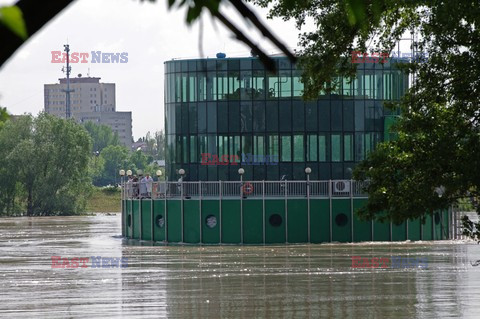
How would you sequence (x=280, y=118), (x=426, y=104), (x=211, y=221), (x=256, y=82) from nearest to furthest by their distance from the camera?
1. (x=426, y=104)
2. (x=211, y=221)
3. (x=256, y=82)
4. (x=280, y=118)

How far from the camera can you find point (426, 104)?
2003cm

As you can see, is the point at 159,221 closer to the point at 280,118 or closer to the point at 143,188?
the point at 143,188

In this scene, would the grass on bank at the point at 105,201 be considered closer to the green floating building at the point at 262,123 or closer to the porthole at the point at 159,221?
the green floating building at the point at 262,123

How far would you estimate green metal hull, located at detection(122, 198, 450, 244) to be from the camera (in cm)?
4566

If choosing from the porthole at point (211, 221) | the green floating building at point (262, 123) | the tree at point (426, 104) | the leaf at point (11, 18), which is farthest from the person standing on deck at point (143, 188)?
the leaf at point (11, 18)

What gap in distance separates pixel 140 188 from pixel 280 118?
327 inches

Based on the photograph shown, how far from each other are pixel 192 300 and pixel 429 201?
946cm

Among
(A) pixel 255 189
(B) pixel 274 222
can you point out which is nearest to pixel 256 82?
(A) pixel 255 189

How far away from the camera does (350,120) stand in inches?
2156

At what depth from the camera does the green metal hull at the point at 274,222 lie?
4566 cm

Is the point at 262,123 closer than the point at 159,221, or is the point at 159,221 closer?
the point at 159,221

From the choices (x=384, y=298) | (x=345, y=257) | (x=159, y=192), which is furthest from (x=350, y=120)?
(x=384, y=298)

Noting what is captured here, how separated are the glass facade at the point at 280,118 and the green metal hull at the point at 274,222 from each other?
27.1 feet

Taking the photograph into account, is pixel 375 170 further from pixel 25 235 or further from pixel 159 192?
pixel 25 235
